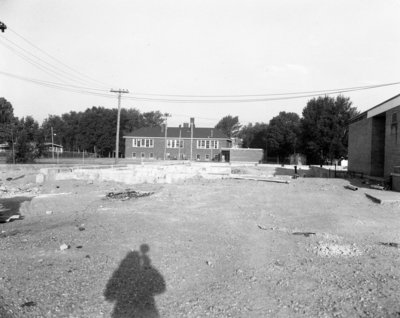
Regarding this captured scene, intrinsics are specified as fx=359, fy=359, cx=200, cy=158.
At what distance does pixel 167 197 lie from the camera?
1554 cm

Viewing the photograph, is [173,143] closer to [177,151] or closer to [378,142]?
[177,151]

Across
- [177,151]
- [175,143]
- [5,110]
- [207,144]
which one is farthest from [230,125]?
[5,110]

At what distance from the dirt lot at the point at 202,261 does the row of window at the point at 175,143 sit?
62.8 metres

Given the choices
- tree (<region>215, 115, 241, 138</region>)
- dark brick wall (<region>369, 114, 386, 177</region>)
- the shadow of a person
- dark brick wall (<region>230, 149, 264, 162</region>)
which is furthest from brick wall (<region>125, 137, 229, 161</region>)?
the shadow of a person

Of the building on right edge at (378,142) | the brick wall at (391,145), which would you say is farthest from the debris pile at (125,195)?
the brick wall at (391,145)

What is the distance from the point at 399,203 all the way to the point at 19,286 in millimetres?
12120

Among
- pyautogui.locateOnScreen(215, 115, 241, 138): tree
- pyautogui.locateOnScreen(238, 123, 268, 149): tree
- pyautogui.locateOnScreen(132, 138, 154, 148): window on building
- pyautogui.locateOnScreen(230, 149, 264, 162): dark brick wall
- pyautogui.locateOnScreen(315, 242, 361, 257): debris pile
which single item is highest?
pyautogui.locateOnScreen(215, 115, 241, 138): tree

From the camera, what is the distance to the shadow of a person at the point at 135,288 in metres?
4.73

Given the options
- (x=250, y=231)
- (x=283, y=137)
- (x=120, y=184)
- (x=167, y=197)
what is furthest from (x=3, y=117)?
(x=250, y=231)

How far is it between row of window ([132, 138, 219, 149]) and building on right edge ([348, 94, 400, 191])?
154ft

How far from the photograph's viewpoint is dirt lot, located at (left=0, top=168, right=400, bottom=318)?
16.0 feet

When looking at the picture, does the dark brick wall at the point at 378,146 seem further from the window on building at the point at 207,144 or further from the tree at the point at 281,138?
the window on building at the point at 207,144

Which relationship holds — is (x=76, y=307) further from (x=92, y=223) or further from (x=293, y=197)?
(x=293, y=197)

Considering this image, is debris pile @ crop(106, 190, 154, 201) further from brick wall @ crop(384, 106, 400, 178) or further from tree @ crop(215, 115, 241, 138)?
tree @ crop(215, 115, 241, 138)
